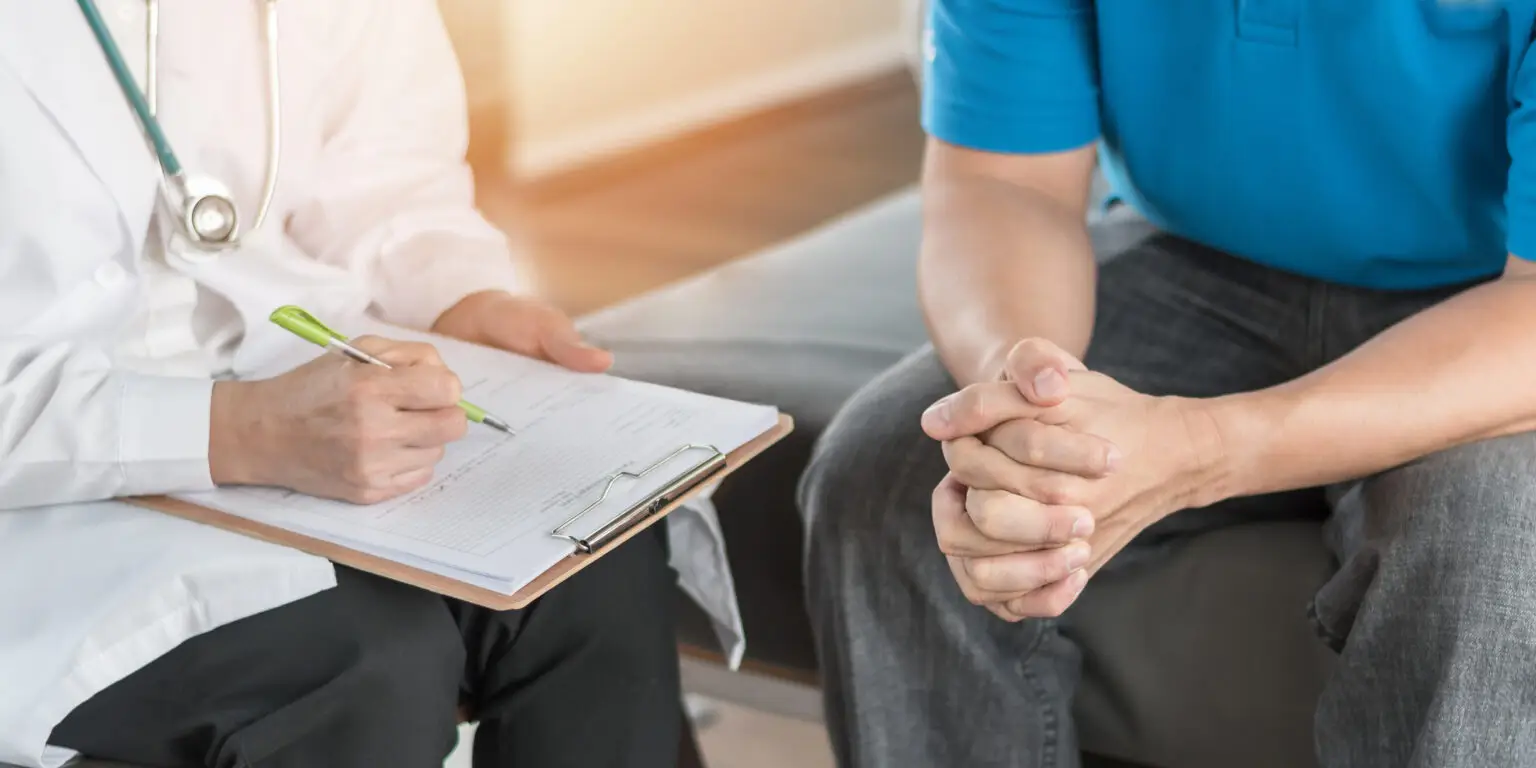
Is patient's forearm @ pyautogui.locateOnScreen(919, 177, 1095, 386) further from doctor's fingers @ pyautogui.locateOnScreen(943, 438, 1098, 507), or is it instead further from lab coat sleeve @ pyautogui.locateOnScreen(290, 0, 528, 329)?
lab coat sleeve @ pyautogui.locateOnScreen(290, 0, 528, 329)

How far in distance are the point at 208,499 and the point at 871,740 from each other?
0.44 metres

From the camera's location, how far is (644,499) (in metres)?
0.90

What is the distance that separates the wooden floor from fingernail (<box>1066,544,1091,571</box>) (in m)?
1.96

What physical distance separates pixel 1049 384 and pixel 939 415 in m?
0.07

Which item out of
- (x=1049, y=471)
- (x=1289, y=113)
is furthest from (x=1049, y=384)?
(x=1289, y=113)

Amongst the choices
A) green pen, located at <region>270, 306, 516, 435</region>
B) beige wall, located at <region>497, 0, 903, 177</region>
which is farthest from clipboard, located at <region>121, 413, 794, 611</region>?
beige wall, located at <region>497, 0, 903, 177</region>

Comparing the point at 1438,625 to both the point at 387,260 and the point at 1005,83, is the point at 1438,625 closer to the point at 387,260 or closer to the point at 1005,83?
the point at 1005,83

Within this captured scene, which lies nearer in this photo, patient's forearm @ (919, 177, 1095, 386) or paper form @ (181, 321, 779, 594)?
paper form @ (181, 321, 779, 594)

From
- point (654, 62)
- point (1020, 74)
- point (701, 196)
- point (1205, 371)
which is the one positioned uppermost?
point (1020, 74)

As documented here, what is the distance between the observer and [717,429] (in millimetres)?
977

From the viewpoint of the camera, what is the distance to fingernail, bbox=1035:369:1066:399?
88 centimetres

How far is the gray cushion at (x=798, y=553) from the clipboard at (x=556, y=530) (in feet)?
1.08

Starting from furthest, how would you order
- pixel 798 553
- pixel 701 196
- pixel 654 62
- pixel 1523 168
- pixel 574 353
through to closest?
pixel 654 62 < pixel 701 196 < pixel 798 553 < pixel 574 353 < pixel 1523 168

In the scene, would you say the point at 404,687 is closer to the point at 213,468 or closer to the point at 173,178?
the point at 213,468
